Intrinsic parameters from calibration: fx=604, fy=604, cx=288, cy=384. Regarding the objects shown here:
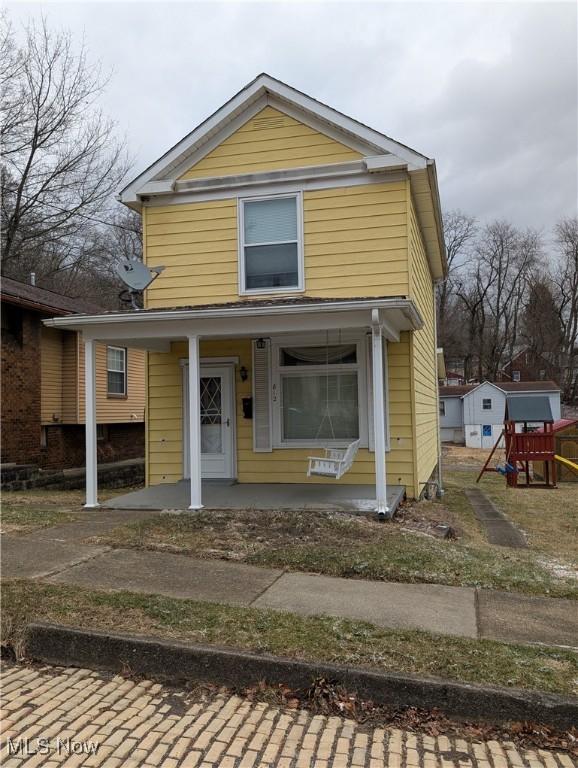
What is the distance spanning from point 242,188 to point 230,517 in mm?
5470

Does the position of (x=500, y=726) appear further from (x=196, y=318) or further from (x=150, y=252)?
(x=150, y=252)

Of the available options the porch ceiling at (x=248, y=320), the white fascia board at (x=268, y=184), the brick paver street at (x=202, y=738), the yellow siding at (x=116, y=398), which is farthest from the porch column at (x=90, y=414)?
the yellow siding at (x=116, y=398)

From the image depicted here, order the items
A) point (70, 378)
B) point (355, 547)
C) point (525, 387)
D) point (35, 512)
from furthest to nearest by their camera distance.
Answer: point (525, 387)
point (70, 378)
point (35, 512)
point (355, 547)

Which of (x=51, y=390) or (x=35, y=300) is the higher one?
(x=35, y=300)

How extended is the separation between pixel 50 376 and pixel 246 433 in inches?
320

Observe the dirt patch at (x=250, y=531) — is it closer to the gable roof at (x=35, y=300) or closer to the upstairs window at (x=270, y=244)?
the upstairs window at (x=270, y=244)

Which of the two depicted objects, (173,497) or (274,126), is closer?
(173,497)

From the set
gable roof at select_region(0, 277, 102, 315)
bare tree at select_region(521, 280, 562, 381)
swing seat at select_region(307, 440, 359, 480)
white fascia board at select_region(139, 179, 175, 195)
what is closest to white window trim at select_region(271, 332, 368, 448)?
swing seat at select_region(307, 440, 359, 480)

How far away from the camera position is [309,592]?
5020 millimetres

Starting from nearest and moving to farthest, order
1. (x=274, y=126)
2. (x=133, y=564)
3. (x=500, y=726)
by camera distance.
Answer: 1. (x=500, y=726)
2. (x=133, y=564)
3. (x=274, y=126)

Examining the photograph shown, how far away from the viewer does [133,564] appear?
226 inches

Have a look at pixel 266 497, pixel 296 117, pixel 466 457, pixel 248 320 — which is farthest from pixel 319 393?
pixel 466 457

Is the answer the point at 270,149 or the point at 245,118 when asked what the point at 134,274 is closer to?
the point at 270,149

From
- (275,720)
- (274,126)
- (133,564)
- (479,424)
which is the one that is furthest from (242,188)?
(479,424)
